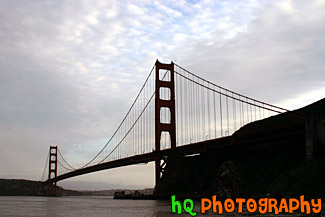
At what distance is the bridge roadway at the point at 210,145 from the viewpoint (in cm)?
6078

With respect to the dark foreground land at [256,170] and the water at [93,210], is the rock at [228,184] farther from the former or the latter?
the water at [93,210]

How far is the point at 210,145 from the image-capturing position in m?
74.8

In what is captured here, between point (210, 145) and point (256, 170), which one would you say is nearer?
point (256, 170)

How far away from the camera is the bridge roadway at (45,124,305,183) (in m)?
60.8

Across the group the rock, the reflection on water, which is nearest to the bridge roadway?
the rock

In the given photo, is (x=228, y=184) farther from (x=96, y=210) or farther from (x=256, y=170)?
(x=256, y=170)

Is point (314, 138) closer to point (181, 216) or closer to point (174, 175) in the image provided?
point (181, 216)

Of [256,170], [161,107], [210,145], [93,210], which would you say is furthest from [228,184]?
[161,107]

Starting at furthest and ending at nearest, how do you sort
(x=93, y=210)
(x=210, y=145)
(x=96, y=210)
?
(x=210, y=145)
(x=93, y=210)
(x=96, y=210)

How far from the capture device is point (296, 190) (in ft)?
156

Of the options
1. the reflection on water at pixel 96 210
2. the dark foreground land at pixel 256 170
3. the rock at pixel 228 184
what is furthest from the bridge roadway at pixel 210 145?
the reflection on water at pixel 96 210

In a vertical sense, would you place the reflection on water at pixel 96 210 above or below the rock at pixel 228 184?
below

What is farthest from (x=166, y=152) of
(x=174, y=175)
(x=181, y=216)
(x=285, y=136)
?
(x=181, y=216)

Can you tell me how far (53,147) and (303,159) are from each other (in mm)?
129462
